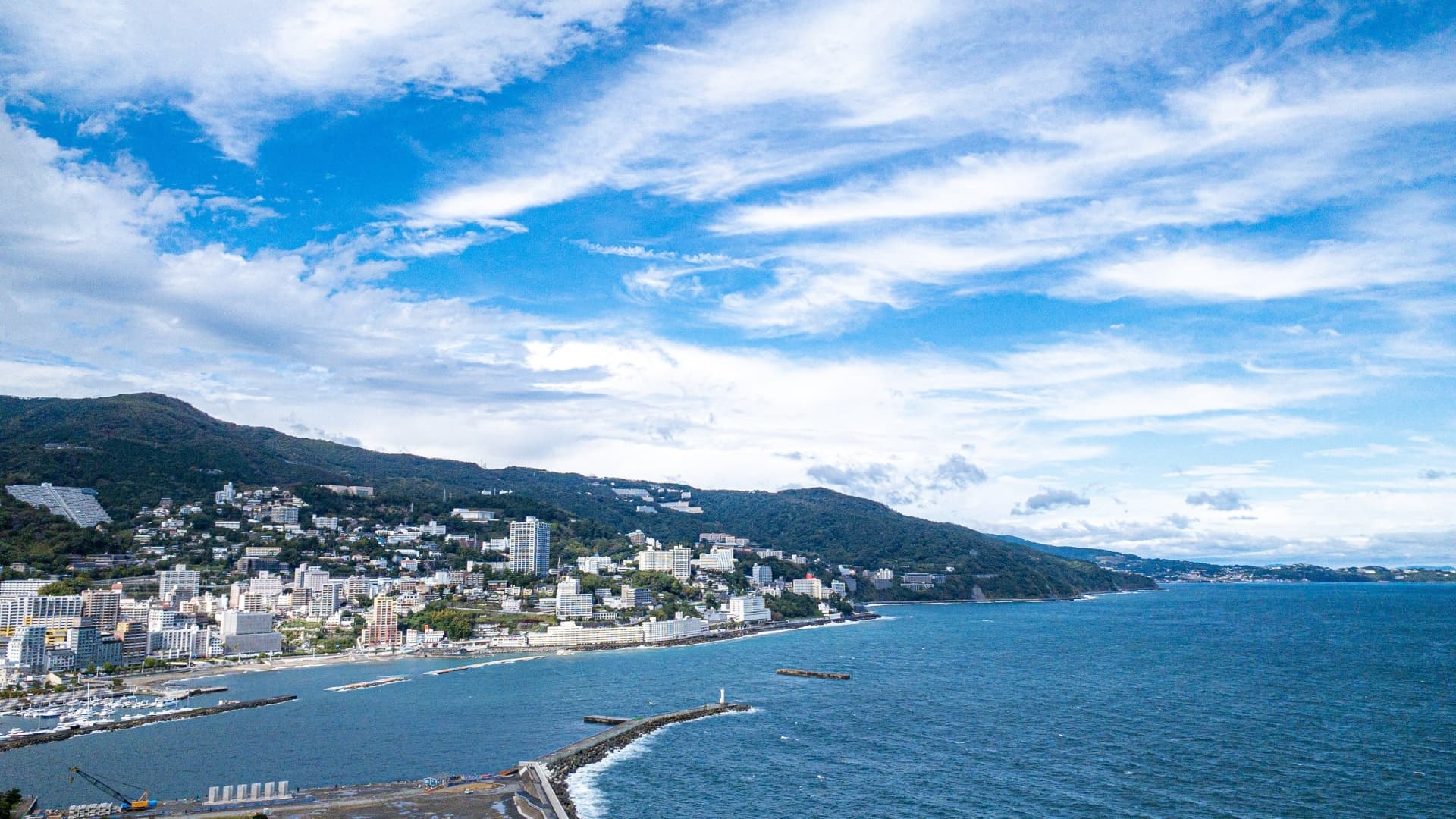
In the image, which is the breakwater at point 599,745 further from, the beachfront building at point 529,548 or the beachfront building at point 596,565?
the beachfront building at point 529,548

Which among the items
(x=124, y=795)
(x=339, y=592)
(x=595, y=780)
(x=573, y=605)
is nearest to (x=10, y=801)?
(x=124, y=795)

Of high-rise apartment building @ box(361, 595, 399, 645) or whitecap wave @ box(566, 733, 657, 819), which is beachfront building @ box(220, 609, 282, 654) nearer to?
high-rise apartment building @ box(361, 595, 399, 645)

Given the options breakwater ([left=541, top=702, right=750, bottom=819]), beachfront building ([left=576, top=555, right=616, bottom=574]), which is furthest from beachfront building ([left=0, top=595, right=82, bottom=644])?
beachfront building ([left=576, top=555, right=616, bottom=574])

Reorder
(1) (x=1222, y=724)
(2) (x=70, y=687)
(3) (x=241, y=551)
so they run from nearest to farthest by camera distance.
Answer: (1) (x=1222, y=724) → (2) (x=70, y=687) → (3) (x=241, y=551)

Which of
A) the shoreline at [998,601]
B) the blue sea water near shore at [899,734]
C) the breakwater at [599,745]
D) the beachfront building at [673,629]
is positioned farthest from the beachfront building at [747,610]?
the breakwater at [599,745]

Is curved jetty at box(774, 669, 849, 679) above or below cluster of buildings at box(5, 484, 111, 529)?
below

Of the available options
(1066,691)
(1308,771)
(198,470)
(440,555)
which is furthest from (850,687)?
(198,470)

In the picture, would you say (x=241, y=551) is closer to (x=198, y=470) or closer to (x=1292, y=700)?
(x=198, y=470)
